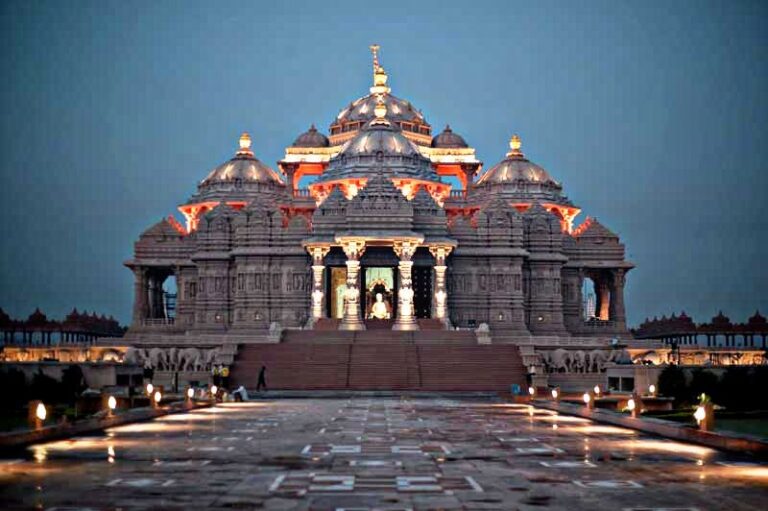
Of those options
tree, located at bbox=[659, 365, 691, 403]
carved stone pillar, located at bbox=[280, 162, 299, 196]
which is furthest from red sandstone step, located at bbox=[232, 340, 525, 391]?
carved stone pillar, located at bbox=[280, 162, 299, 196]

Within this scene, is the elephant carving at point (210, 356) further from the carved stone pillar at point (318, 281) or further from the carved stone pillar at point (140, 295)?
the carved stone pillar at point (140, 295)

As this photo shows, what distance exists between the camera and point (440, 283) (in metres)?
63.1

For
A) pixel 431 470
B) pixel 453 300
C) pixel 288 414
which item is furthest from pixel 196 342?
pixel 431 470

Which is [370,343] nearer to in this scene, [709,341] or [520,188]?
[520,188]

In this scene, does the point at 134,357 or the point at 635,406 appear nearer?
the point at 635,406

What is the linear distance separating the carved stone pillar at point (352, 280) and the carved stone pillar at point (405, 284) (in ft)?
6.69

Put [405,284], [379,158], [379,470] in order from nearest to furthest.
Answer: [379,470], [405,284], [379,158]

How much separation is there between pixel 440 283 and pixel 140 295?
2187 cm

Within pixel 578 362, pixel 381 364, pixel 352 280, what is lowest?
Result: pixel 578 362

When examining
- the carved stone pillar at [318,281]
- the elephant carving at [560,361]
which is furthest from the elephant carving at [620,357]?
the carved stone pillar at [318,281]

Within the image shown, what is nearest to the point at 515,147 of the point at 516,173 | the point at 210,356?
the point at 516,173

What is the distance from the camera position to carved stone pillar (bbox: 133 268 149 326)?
73000 mm

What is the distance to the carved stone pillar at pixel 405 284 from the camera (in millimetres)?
60312

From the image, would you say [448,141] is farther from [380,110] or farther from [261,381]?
[261,381]
